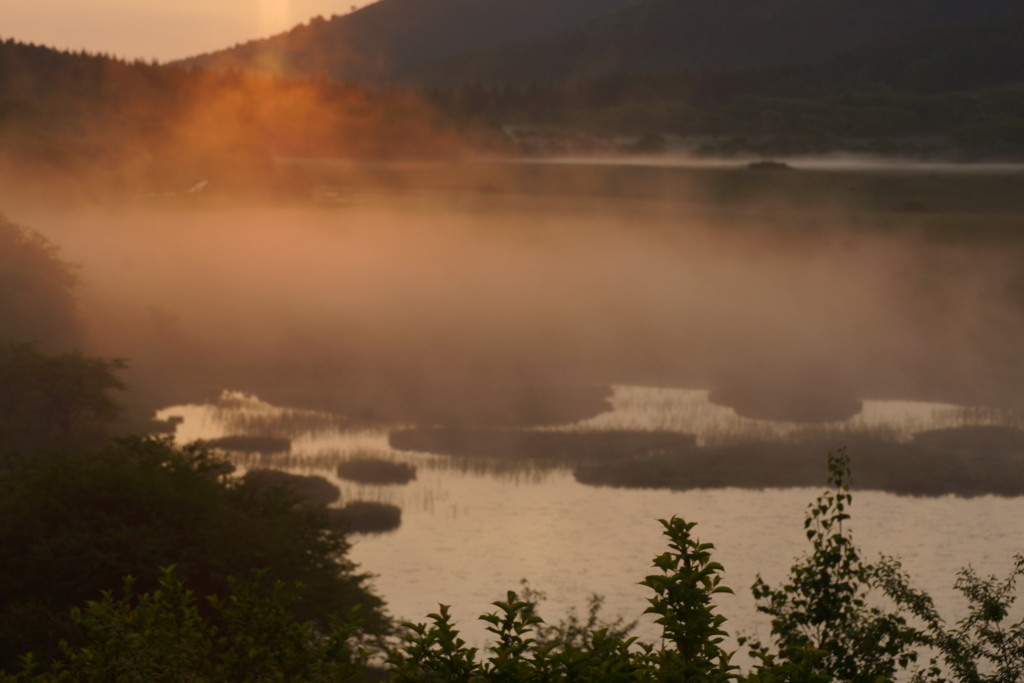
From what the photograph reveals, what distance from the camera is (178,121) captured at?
155875 mm

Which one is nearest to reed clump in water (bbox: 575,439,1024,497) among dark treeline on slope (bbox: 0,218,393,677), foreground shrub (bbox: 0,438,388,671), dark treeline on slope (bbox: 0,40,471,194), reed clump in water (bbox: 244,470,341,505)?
reed clump in water (bbox: 244,470,341,505)

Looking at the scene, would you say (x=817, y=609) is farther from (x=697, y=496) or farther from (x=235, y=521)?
(x=697, y=496)

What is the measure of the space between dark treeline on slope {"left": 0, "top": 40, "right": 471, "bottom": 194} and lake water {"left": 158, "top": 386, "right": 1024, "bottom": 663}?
98244 mm

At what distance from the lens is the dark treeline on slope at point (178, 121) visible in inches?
5231

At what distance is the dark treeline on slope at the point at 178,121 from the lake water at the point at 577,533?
98.2 m

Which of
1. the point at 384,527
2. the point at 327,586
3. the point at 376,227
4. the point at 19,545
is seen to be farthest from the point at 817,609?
the point at 376,227

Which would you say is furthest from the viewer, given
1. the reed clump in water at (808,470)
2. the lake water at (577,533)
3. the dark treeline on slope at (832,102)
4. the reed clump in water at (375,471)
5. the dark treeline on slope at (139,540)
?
the dark treeline on slope at (832,102)

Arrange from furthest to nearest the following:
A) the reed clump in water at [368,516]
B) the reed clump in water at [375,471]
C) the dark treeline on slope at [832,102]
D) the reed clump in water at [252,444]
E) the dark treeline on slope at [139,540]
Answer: the dark treeline on slope at [832,102]
the reed clump in water at [252,444]
the reed clump in water at [375,471]
the reed clump in water at [368,516]
the dark treeline on slope at [139,540]

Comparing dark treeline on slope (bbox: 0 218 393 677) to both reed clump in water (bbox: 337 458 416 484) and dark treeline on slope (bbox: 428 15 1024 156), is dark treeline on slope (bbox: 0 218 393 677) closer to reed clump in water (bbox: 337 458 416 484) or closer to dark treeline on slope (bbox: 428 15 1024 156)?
reed clump in water (bbox: 337 458 416 484)

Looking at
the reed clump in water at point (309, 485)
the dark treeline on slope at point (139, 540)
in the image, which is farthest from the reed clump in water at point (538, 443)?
the dark treeline on slope at point (139, 540)

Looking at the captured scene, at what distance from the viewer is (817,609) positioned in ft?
49.6

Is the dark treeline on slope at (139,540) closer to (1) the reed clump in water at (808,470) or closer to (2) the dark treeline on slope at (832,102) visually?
(1) the reed clump in water at (808,470)

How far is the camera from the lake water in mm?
33656

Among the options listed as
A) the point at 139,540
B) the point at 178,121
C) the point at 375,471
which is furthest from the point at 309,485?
the point at 178,121
